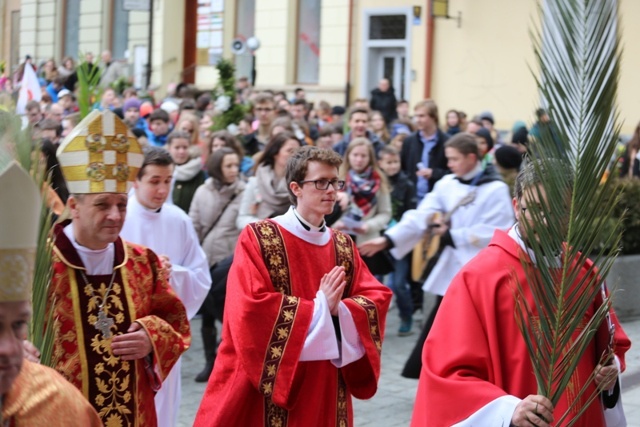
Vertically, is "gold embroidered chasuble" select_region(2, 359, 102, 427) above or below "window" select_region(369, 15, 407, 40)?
below

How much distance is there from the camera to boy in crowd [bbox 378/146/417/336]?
1002cm

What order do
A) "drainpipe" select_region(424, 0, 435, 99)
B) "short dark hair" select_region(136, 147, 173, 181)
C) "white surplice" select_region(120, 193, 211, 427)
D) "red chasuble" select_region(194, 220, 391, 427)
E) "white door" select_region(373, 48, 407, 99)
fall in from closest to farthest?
1. "red chasuble" select_region(194, 220, 391, 427)
2. "short dark hair" select_region(136, 147, 173, 181)
3. "white surplice" select_region(120, 193, 211, 427)
4. "drainpipe" select_region(424, 0, 435, 99)
5. "white door" select_region(373, 48, 407, 99)

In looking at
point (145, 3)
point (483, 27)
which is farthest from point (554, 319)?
point (483, 27)

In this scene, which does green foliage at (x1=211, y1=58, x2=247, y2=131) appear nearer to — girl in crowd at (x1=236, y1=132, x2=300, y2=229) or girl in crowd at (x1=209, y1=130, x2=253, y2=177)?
girl in crowd at (x1=209, y1=130, x2=253, y2=177)

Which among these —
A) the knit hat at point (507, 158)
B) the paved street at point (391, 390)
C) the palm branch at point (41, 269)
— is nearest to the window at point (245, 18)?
the paved street at point (391, 390)

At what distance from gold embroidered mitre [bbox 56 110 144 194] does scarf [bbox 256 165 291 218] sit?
11.5ft

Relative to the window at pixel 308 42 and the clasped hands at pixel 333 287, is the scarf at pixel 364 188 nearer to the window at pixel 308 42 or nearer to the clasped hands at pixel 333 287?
the clasped hands at pixel 333 287

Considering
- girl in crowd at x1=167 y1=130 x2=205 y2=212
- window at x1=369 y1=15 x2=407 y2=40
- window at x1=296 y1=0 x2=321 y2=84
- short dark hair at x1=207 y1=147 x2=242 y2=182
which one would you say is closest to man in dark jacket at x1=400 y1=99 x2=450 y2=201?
girl in crowd at x1=167 y1=130 x2=205 y2=212

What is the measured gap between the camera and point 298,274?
504 cm

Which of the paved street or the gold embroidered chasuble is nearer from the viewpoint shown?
the gold embroidered chasuble

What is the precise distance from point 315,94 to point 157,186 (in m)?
18.3

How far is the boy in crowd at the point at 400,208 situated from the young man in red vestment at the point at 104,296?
5.38 meters

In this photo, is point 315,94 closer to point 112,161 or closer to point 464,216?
point 464,216

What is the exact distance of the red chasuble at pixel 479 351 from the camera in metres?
3.92
